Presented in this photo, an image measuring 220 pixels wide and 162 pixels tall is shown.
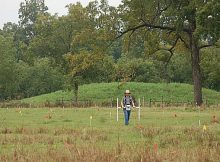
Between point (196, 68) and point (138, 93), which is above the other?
point (196, 68)

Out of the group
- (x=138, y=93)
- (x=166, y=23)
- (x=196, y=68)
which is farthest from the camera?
(x=138, y=93)

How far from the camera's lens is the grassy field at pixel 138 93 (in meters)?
67.9

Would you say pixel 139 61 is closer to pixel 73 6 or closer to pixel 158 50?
pixel 73 6

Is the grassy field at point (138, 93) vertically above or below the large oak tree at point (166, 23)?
below

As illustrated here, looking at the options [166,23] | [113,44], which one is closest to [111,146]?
[166,23]

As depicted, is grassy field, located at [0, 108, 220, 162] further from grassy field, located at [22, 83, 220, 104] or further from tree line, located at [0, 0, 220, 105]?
grassy field, located at [22, 83, 220, 104]

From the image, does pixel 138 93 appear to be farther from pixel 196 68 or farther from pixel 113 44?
pixel 196 68

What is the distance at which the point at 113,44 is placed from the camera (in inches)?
2699

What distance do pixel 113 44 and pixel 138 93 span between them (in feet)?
26.2

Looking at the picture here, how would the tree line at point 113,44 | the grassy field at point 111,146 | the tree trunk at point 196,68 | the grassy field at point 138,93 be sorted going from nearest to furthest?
the grassy field at point 111,146 → the tree line at point 113,44 → the tree trunk at point 196,68 → the grassy field at point 138,93

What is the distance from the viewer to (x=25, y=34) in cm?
12662

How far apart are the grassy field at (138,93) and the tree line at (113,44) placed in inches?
106

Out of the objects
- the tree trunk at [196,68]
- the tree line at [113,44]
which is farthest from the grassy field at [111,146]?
the tree trunk at [196,68]

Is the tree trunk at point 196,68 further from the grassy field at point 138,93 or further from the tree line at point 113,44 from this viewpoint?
the grassy field at point 138,93
